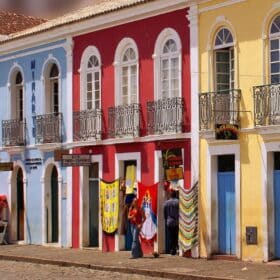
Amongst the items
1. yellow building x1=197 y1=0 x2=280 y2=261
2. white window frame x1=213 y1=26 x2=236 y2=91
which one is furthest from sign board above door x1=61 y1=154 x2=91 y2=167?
white window frame x1=213 y1=26 x2=236 y2=91

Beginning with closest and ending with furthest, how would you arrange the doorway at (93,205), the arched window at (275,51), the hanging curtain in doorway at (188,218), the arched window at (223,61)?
1. the arched window at (275,51)
2. the arched window at (223,61)
3. the hanging curtain in doorway at (188,218)
4. the doorway at (93,205)

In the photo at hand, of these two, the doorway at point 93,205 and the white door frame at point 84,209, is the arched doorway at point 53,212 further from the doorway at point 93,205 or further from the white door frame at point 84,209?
the doorway at point 93,205

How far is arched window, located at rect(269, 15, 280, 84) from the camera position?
21.0m

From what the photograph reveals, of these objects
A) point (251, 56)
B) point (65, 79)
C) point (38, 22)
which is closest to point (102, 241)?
point (65, 79)

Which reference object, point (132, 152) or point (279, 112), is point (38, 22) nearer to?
point (132, 152)

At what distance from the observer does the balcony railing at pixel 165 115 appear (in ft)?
77.0

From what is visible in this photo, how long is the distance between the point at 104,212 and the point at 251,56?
6892mm

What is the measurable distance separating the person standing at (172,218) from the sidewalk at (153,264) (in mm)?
384

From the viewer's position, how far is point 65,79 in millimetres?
28188

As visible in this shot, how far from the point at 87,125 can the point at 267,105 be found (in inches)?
290

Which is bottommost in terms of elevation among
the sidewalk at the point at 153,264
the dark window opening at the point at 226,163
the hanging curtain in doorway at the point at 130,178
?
the sidewalk at the point at 153,264

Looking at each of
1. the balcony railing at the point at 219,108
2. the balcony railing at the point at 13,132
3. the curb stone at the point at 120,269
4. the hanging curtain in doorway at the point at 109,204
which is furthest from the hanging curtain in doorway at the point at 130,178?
the balcony railing at the point at 13,132

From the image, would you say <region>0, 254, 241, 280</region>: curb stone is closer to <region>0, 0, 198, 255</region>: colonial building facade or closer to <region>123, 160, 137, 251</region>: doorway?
<region>0, 0, 198, 255</region>: colonial building facade

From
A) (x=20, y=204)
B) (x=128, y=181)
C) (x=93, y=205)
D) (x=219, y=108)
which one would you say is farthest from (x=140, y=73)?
(x=20, y=204)
